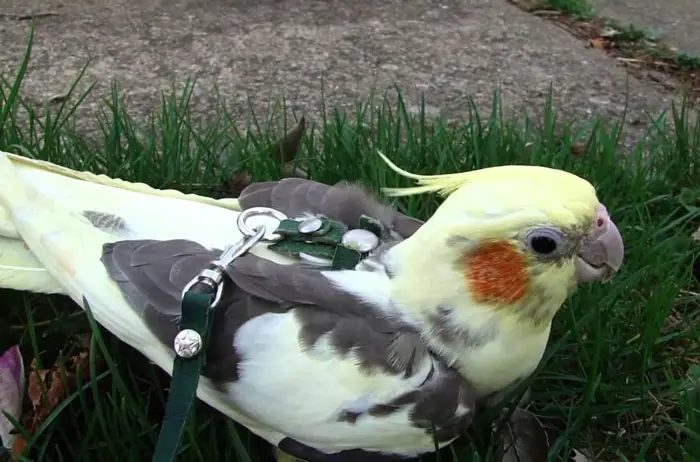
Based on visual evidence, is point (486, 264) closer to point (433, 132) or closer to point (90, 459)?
point (90, 459)

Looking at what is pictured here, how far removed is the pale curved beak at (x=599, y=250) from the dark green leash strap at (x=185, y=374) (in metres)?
0.45

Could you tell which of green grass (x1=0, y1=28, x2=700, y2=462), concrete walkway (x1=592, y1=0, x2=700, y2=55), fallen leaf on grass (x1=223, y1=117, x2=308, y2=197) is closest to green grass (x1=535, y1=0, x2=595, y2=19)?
concrete walkway (x1=592, y1=0, x2=700, y2=55)

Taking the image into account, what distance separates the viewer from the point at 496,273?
91 cm

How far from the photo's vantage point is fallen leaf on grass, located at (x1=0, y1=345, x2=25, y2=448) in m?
1.08

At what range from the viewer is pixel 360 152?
64.4 inches

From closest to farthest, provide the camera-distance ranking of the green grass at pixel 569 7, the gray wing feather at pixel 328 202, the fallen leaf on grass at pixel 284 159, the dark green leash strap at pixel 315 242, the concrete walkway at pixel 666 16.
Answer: the dark green leash strap at pixel 315 242
the gray wing feather at pixel 328 202
the fallen leaf on grass at pixel 284 159
the concrete walkway at pixel 666 16
the green grass at pixel 569 7

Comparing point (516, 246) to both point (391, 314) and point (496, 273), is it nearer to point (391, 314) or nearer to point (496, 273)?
point (496, 273)

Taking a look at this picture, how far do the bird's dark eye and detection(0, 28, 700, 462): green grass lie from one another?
1.08 ft

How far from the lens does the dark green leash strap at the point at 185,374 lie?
90 cm

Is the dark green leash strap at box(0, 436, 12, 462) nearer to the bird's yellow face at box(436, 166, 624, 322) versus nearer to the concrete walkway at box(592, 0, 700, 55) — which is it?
the bird's yellow face at box(436, 166, 624, 322)

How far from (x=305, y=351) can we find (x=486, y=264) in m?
0.24

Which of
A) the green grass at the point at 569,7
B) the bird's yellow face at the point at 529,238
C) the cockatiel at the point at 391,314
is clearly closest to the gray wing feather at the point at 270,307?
the cockatiel at the point at 391,314

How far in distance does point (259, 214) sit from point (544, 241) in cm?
40

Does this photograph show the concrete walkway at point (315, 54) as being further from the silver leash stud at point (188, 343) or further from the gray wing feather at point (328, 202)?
the silver leash stud at point (188, 343)
